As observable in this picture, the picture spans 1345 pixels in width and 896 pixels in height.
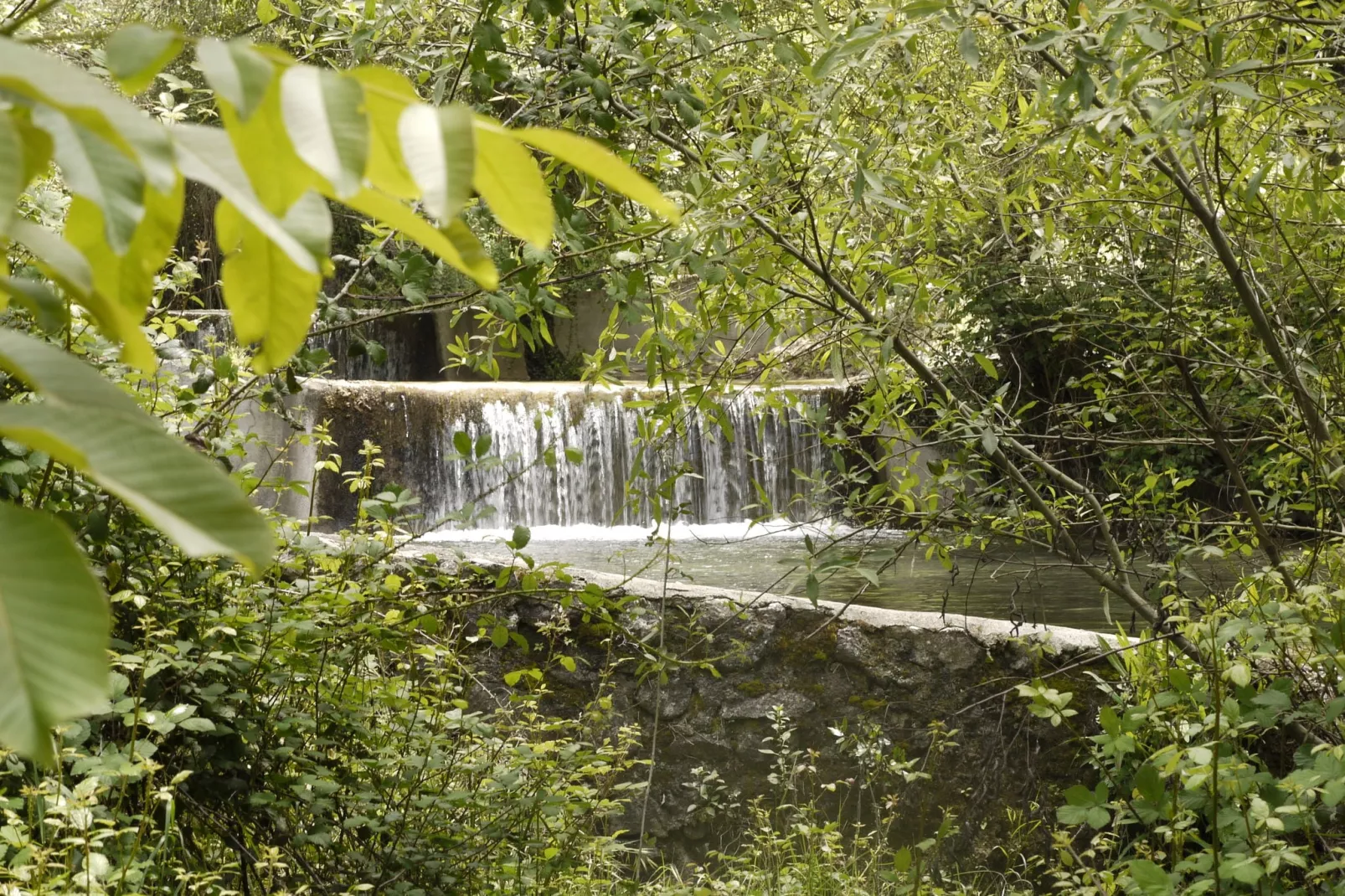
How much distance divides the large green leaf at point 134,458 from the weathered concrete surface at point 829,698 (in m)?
3.65

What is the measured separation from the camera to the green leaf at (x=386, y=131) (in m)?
0.50

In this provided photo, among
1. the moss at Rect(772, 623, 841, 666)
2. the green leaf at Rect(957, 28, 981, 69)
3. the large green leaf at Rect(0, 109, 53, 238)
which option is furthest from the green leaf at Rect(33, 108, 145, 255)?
the moss at Rect(772, 623, 841, 666)

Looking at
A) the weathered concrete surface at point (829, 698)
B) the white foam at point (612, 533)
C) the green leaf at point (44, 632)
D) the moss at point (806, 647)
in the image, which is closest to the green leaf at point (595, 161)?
the green leaf at point (44, 632)

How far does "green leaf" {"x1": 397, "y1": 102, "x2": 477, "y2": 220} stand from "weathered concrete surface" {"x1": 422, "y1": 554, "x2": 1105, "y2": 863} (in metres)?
3.60

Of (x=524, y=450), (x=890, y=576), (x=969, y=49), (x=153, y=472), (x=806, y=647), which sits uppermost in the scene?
(x=969, y=49)

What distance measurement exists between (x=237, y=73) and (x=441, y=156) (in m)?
0.08

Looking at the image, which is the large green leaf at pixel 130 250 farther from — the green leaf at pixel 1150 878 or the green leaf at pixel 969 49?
the green leaf at pixel 1150 878

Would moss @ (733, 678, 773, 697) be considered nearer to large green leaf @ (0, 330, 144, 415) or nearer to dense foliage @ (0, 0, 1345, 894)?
dense foliage @ (0, 0, 1345, 894)

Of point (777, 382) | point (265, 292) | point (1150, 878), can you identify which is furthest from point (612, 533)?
point (265, 292)

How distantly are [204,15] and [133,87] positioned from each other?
18.8 metres

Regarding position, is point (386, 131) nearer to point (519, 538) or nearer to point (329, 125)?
point (329, 125)

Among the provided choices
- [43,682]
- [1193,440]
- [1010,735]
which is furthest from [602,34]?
[1010,735]

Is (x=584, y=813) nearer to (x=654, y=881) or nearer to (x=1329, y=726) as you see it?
(x=654, y=881)

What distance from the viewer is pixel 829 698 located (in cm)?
435
